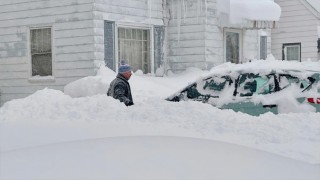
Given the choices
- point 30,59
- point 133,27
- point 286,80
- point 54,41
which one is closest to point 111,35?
point 133,27

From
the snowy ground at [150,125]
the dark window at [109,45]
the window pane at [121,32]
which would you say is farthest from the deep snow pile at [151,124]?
the window pane at [121,32]

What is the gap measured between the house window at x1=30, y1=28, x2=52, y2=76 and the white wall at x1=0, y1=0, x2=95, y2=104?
18 centimetres

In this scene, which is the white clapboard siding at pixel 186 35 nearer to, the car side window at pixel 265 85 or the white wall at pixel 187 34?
the white wall at pixel 187 34

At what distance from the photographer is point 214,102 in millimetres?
9422

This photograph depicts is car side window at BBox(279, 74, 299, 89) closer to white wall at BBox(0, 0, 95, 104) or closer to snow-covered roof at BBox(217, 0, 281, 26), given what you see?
white wall at BBox(0, 0, 95, 104)

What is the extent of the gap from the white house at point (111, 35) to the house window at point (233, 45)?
32mm

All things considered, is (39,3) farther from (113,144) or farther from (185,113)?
(113,144)

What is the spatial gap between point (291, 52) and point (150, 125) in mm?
17507

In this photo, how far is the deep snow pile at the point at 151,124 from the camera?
5.55 m

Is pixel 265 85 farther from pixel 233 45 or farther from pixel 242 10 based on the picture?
pixel 233 45

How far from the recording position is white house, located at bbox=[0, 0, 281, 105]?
48.5 feet

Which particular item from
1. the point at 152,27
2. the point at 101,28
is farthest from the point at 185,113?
the point at 152,27

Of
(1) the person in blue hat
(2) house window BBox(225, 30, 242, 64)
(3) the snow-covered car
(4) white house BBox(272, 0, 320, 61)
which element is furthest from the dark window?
(4) white house BBox(272, 0, 320, 61)

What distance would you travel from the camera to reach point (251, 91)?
9.17m
